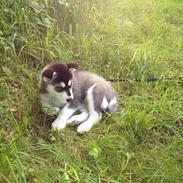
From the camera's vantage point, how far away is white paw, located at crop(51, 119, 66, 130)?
467 cm

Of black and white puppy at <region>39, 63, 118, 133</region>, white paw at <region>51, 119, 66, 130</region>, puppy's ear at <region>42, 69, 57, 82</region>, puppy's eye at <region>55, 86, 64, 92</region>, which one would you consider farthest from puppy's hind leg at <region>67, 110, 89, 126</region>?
puppy's ear at <region>42, 69, 57, 82</region>

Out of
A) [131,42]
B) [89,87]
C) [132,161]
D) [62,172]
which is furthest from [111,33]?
[62,172]

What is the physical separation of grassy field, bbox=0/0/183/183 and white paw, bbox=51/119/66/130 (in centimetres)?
6

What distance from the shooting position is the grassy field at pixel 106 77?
4145 mm

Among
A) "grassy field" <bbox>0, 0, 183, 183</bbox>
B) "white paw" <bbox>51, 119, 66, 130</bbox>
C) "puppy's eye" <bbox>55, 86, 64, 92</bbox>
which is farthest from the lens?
"puppy's eye" <bbox>55, 86, 64, 92</bbox>

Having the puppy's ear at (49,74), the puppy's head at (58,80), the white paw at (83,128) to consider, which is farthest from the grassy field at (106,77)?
the puppy's ear at (49,74)

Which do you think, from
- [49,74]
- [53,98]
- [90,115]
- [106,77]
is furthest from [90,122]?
[106,77]

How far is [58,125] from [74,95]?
47cm

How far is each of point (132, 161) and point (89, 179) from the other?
2.75ft

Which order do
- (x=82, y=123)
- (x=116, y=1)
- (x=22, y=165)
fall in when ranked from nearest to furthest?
(x=22, y=165), (x=82, y=123), (x=116, y=1)

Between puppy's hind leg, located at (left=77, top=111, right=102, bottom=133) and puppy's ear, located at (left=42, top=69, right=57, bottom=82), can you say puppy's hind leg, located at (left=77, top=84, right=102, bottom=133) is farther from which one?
puppy's ear, located at (left=42, top=69, right=57, bottom=82)

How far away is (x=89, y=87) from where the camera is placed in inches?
202

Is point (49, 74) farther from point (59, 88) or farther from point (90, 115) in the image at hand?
point (90, 115)

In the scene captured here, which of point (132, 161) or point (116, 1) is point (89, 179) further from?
point (116, 1)
